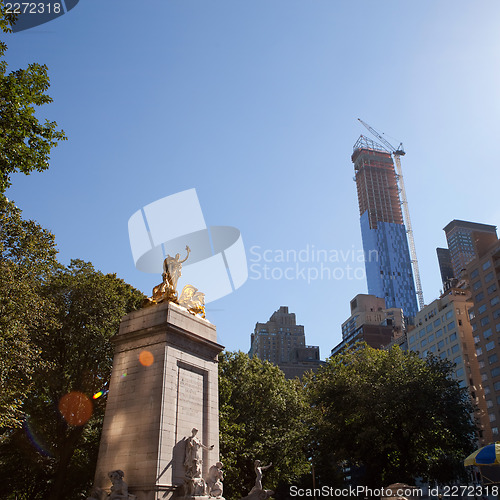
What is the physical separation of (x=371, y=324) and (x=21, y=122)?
13180 centimetres

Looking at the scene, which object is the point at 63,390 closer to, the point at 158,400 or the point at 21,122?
the point at 158,400

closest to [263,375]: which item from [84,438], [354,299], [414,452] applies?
[414,452]

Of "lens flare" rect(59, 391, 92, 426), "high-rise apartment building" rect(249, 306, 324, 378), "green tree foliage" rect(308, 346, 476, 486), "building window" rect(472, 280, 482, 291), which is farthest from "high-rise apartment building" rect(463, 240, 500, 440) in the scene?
"high-rise apartment building" rect(249, 306, 324, 378)

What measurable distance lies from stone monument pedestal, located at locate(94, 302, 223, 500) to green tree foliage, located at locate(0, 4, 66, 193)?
880 centimetres

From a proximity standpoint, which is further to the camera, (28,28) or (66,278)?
(66,278)

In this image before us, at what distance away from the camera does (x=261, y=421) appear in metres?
36.4

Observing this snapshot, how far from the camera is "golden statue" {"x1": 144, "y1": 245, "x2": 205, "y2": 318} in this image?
2250 cm

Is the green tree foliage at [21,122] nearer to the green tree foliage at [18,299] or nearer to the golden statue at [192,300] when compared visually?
the green tree foliage at [18,299]

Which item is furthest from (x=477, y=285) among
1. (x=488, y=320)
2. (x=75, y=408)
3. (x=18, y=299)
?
(x=18, y=299)

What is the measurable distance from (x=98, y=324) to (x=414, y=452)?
2335 cm

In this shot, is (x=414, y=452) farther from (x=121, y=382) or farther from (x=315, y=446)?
(x=121, y=382)

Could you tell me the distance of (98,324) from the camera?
29047 millimetres

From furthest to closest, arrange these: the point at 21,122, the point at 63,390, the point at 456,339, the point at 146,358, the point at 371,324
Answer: the point at 371,324
the point at 456,339
the point at 63,390
the point at 146,358
the point at 21,122

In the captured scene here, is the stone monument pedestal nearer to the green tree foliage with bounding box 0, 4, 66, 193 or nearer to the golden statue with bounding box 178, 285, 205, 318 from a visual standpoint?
the golden statue with bounding box 178, 285, 205, 318
